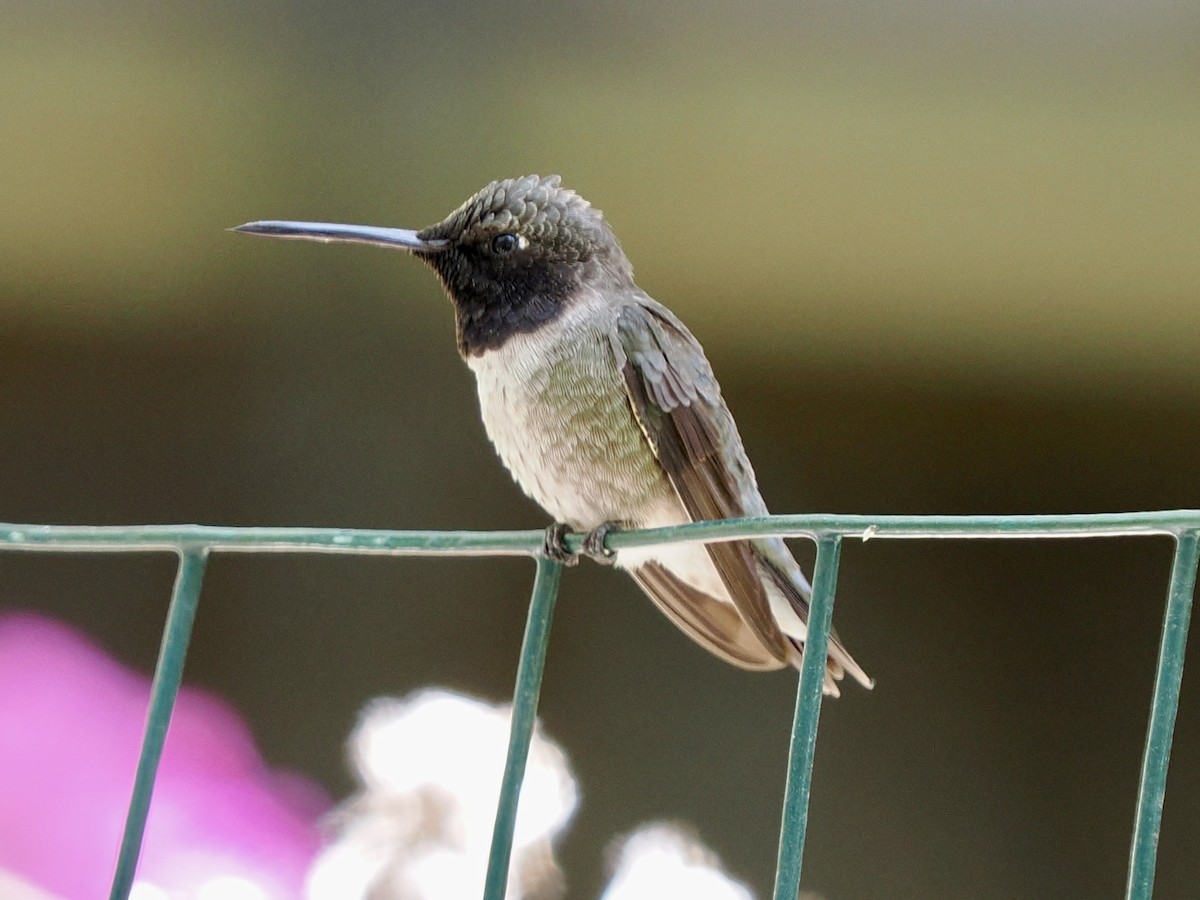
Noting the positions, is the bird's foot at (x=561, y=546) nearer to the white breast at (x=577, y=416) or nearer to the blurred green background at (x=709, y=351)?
the white breast at (x=577, y=416)

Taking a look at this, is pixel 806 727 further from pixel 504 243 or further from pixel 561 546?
pixel 504 243

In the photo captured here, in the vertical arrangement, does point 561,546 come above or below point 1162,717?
above

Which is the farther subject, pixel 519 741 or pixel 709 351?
pixel 709 351

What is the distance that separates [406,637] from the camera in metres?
1.76

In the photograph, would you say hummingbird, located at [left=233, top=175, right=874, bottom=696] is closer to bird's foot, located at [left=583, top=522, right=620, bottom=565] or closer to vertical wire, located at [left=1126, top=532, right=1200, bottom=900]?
bird's foot, located at [left=583, top=522, right=620, bottom=565]

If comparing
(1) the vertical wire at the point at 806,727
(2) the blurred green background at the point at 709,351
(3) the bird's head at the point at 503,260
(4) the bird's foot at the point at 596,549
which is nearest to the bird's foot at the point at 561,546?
(4) the bird's foot at the point at 596,549

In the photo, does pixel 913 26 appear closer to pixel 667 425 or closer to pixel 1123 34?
pixel 1123 34

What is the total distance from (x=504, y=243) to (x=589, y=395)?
127 millimetres

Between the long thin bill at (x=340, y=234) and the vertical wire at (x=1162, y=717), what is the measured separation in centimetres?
55

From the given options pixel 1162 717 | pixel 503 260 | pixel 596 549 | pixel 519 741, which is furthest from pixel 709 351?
pixel 1162 717

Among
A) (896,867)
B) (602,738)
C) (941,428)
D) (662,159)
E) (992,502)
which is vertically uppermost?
(662,159)

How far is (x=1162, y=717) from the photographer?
418 mm

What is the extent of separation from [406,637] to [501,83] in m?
0.79

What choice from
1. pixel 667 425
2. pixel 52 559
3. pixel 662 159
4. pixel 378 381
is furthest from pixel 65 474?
pixel 667 425
